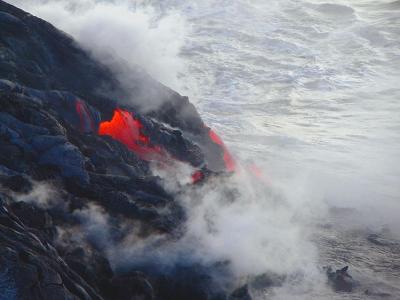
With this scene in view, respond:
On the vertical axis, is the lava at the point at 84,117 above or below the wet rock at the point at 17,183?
above

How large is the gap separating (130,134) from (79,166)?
5.14 m

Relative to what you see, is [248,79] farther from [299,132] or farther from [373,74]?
[373,74]

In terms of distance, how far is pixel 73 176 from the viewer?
15180 mm

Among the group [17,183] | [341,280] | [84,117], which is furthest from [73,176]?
[341,280]

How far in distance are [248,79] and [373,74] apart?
17626mm

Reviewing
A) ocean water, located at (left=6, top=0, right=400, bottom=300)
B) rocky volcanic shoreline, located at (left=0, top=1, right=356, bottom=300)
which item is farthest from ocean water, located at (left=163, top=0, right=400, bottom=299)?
rocky volcanic shoreline, located at (left=0, top=1, right=356, bottom=300)

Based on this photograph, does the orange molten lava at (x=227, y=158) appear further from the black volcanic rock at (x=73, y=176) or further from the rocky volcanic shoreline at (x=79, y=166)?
the black volcanic rock at (x=73, y=176)

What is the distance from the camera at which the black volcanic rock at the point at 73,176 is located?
9.80 m

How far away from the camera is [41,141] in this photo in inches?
595

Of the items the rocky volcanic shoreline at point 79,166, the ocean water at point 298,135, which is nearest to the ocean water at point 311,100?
the ocean water at point 298,135

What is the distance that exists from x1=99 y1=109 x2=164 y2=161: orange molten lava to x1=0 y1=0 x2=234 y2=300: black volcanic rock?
0.35 meters

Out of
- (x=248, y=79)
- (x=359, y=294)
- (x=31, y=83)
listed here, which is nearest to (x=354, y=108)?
(x=248, y=79)

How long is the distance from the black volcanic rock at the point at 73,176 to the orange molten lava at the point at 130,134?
0.35m

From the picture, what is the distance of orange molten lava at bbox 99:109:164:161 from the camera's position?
19.7 m
